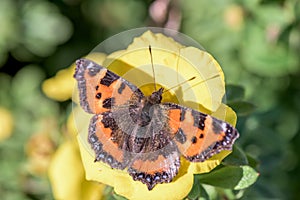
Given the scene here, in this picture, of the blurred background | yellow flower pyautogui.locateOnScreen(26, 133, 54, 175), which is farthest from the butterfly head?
yellow flower pyautogui.locateOnScreen(26, 133, 54, 175)

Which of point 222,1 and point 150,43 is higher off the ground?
point 150,43

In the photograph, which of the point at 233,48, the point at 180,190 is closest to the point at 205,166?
the point at 180,190

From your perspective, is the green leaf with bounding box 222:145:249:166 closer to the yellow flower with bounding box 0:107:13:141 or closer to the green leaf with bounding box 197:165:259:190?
the green leaf with bounding box 197:165:259:190

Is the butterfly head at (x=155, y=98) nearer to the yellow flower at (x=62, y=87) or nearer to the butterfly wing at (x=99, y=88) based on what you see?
the butterfly wing at (x=99, y=88)

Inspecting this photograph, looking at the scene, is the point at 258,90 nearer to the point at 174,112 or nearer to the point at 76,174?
the point at 76,174

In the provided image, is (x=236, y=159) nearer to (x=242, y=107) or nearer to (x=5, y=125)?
(x=242, y=107)

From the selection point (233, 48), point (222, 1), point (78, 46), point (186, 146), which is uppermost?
point (186, 146)
